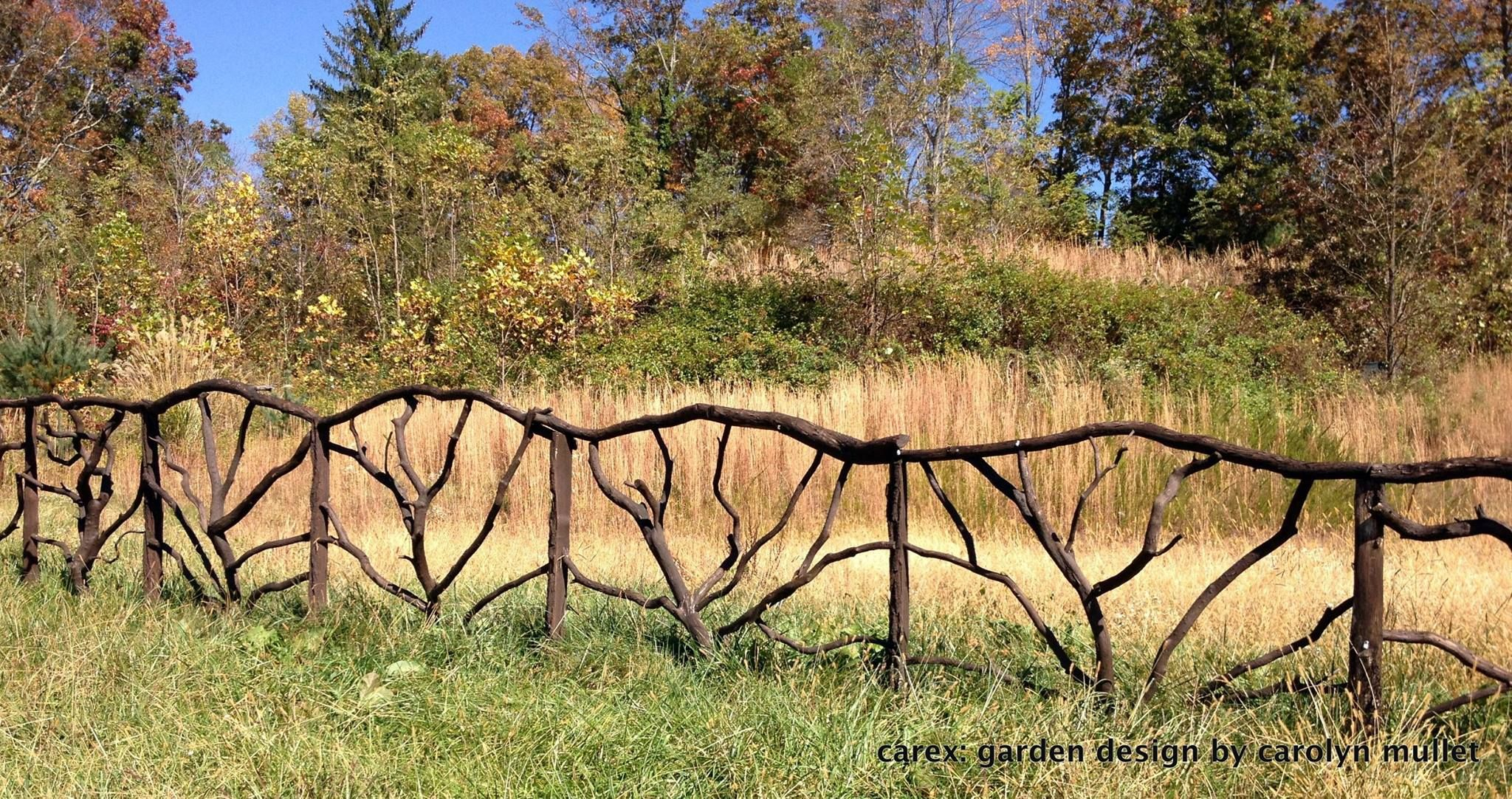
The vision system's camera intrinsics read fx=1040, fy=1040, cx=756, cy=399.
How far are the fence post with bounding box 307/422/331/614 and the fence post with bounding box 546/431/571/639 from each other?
31.1 inches

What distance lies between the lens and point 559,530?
9.87 feet

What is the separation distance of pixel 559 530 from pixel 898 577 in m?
1.04

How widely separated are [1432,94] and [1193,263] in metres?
4.17

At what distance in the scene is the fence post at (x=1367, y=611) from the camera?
198 cm

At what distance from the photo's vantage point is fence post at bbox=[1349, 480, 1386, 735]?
1.98 meters

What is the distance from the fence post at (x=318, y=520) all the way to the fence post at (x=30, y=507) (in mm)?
1551

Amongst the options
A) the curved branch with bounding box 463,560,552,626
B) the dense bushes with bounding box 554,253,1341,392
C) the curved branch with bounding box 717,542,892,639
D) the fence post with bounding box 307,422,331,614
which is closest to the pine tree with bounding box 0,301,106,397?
the dense bushes with bounding box 554,253,1341,392

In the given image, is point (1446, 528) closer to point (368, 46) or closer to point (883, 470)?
point (883, 470)

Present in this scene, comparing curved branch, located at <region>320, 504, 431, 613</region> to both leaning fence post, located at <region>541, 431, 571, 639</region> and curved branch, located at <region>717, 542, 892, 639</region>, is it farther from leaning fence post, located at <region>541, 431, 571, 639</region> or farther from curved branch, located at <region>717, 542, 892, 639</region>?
curved branch, located at <region>717, 542, 892, 639</region>

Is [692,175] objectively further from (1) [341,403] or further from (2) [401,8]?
(1) [341,403]

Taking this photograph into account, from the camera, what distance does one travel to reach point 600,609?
359 centimetres

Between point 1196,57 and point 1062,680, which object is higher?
point 1196,57

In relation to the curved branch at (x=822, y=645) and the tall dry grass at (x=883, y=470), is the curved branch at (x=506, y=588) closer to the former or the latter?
A: the curved branch at (x=822, y=645)

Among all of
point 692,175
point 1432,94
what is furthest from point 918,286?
point 692,175
